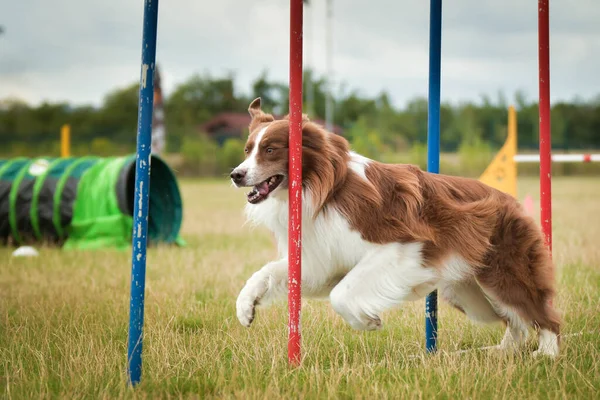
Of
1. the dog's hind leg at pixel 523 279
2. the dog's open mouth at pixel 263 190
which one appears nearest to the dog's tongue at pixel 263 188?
the dog's open mouth at pixel 263 190

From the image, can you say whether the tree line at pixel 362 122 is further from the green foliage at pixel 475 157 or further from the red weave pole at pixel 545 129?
the red weave pole at pixel 545 129

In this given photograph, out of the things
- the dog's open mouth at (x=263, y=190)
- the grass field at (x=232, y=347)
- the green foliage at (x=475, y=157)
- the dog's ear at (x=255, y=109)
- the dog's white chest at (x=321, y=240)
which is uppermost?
the green foliage at (x=475, y=157)

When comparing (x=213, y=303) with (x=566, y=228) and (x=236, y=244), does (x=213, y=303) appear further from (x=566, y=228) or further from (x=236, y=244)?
(x=566, y=228)

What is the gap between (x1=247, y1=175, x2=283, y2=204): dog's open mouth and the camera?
4.10m

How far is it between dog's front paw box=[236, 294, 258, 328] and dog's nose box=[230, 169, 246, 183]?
745mm

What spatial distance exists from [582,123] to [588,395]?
36818 millimetres

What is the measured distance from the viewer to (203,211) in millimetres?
16906

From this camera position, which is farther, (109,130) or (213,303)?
(109,130)

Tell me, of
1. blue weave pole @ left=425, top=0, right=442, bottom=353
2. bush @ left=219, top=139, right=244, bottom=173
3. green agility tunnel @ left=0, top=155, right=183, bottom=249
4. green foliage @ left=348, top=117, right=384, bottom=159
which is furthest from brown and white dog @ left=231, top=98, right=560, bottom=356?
bush @ left=219, top=139, right=244, bottom=173

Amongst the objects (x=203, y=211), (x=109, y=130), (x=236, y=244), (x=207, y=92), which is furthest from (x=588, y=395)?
(x=207, y=92)

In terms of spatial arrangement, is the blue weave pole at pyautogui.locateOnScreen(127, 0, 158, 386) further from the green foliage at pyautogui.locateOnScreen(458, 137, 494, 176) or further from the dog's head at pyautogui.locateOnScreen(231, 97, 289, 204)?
the green foliage at pyautogui.locateOnScreen(458, 137, 494, 176)

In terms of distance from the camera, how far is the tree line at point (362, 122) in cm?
3462

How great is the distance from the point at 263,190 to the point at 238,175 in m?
0.19

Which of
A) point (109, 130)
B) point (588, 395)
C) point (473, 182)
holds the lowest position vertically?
point (588, 395)
